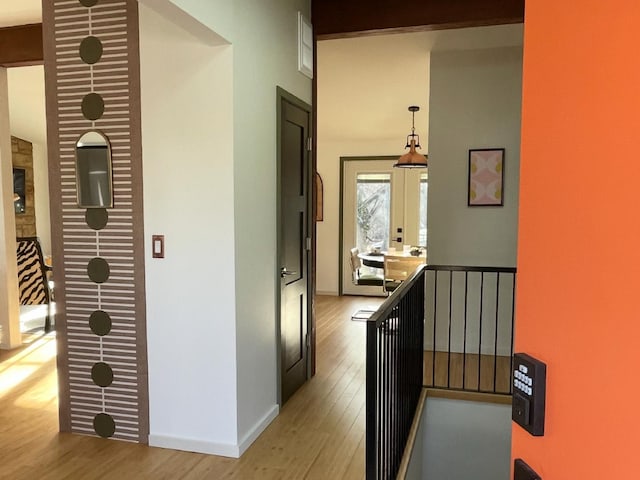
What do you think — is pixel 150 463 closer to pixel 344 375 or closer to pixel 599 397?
pixel 344 375

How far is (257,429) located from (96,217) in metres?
1.56

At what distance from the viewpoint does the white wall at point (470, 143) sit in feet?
14.3

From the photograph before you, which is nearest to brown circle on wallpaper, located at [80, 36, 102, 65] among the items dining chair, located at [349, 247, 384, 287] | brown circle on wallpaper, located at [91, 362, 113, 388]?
brown circle on wallpaper, located at [91, 362, 113, 388]

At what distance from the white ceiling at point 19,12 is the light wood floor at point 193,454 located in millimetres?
2842

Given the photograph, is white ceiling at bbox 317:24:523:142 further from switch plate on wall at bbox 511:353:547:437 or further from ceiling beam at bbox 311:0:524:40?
switch plate on wall at bbox 511:353:547:437

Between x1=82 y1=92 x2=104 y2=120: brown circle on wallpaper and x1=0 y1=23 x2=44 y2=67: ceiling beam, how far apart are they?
1.88 m

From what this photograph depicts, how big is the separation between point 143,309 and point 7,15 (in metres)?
2.86

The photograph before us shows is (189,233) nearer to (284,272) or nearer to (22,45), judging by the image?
(284,272)

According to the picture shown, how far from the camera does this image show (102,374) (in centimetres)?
297

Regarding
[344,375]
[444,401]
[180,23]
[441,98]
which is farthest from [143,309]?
[441,98]

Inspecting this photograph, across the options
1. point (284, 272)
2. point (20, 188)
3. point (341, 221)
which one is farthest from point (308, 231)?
point (20, 188)

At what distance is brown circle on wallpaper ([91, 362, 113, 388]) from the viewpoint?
296cm

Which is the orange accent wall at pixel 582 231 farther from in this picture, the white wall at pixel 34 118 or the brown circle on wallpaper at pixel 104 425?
the white wall at pixel 34 118

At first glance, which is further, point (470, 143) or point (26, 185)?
point (26, 185)
